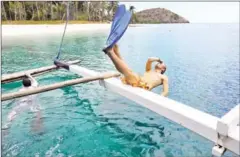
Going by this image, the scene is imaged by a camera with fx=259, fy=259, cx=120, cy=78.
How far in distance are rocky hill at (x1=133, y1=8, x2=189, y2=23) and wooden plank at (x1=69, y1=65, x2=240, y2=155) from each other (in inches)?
3990

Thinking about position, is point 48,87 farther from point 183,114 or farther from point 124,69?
point 183,114

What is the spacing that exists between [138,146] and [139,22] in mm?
103784

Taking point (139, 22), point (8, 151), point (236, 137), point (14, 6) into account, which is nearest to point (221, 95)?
point (236, 137)

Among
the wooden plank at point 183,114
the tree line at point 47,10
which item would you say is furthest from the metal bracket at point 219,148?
the tree line at point 47,10

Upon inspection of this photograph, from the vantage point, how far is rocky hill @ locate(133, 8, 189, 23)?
113 metres

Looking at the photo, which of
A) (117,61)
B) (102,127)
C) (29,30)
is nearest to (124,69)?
(117,61)

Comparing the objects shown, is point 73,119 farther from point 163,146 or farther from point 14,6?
point 14,6

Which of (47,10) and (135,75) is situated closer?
(135,75)

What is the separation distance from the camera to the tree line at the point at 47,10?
3856cm

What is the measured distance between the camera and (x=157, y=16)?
13225 cm

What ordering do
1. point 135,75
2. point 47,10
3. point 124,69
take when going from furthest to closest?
point 47,10 → point 135,75 → point 124,69

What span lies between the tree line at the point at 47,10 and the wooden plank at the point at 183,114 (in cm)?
→ 2546

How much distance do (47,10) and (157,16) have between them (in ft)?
310

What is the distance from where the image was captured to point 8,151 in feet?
12.3
